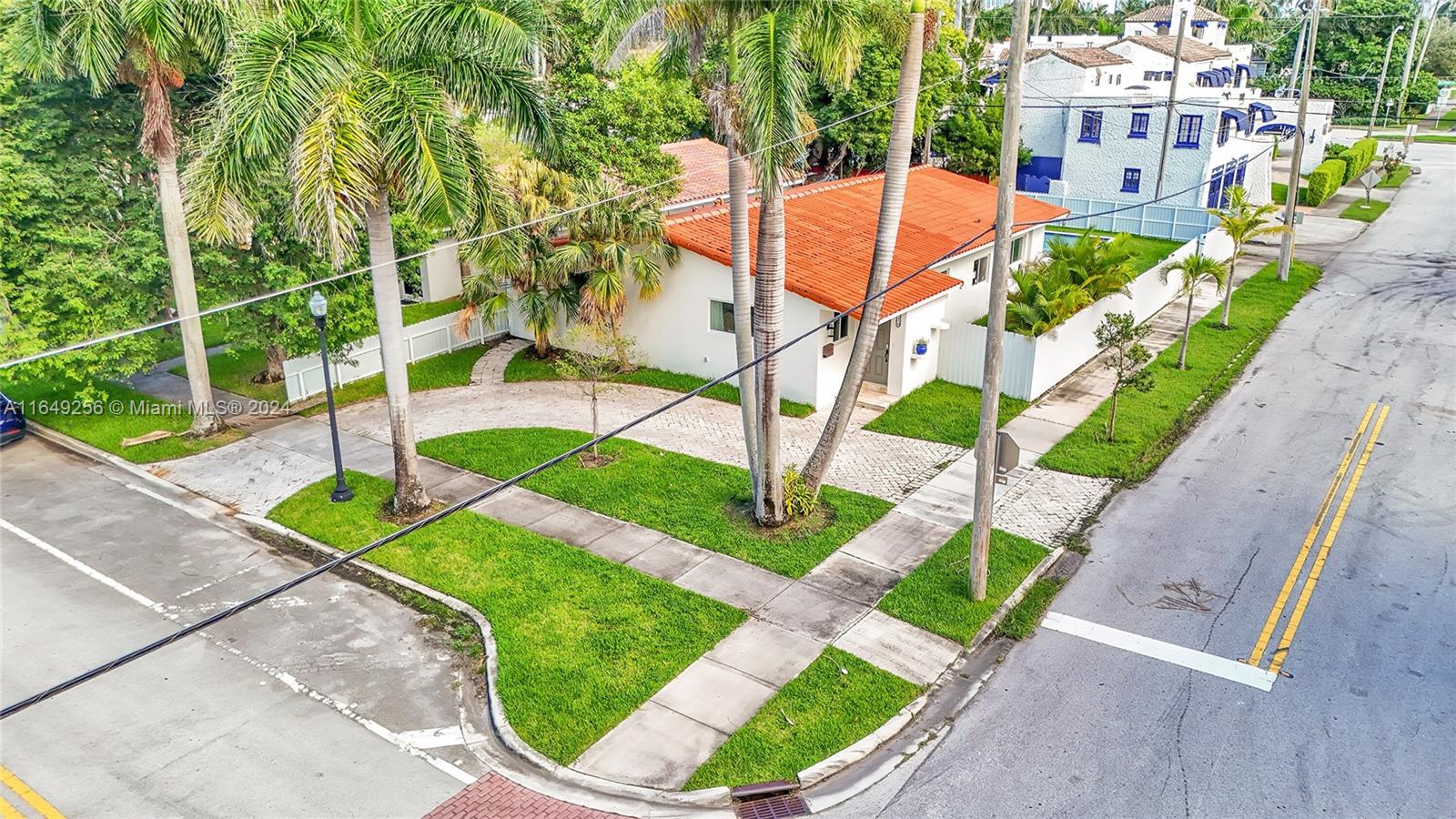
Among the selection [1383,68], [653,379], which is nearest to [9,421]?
[653,379]

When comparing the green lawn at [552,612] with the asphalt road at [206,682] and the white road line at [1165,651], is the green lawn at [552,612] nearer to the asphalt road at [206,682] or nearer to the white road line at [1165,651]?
the asphalt road at [206,682]

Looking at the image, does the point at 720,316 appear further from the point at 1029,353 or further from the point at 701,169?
the point at 701,169

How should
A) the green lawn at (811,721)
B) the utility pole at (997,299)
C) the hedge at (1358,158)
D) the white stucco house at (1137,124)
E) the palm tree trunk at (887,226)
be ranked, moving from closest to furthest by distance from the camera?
the green lawn at (811,721), the utility pole at (997,299), the palm tree trunk at (887,226), the white stucco house at (1137,124), the hedge at (1358,158)

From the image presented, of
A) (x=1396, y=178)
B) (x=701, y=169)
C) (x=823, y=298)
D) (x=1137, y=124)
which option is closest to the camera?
(x=823, y=298)

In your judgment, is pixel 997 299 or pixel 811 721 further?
pixel 997 299

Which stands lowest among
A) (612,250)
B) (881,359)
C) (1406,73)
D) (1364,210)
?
(1364,210)

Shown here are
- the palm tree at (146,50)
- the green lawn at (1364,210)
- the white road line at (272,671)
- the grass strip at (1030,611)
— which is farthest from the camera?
the green lawn at (1364,210)

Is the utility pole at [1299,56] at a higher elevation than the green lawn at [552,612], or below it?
higher

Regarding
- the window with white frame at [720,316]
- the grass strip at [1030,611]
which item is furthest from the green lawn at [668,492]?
the window with white frame at [720,316]
